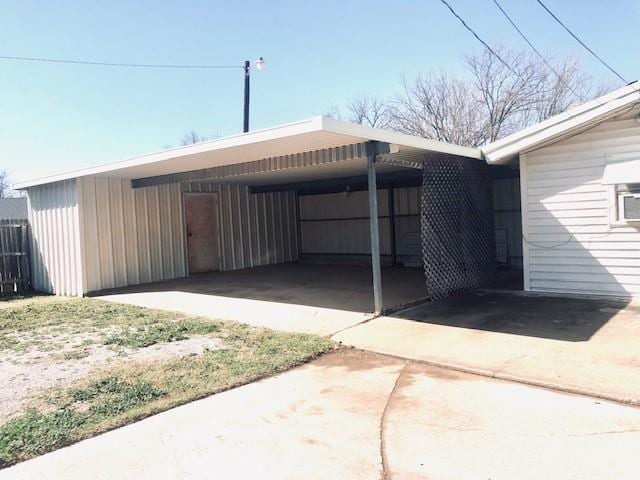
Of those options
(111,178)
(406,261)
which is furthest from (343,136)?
(406,261)

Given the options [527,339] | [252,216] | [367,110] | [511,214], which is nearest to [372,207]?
[527,339]

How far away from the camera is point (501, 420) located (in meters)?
3.21

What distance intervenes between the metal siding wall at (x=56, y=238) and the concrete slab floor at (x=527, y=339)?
642cm

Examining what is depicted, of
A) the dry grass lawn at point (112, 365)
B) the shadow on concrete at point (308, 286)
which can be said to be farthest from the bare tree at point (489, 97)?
the dry grass lawn at point (112, 365)

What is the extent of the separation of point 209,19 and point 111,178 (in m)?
5.06

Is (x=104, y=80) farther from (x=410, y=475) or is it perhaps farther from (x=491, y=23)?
(x=410, y=475)

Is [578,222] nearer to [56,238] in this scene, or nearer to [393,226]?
[393,226]

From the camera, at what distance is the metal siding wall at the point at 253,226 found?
12664 millimetres

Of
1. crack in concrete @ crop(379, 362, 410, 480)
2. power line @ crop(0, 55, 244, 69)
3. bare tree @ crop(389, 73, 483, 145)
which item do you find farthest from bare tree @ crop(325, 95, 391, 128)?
crack in concrete @ crop(379, 362, 410, 480)

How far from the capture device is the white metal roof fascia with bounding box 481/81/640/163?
6.16 metres

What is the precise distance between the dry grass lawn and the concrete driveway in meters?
0.23

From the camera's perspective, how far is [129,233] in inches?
404

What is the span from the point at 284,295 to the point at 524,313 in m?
4.02

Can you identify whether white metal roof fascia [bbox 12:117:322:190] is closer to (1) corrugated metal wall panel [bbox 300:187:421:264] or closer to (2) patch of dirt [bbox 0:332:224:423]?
(2) patch of dirt [bbox 0:332:224:423]
